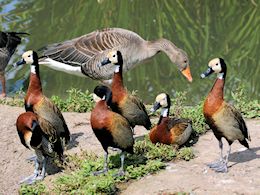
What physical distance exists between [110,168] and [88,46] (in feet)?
11.1

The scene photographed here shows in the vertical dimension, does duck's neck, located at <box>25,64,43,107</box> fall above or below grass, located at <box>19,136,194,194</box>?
above

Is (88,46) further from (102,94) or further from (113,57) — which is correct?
(102,94)

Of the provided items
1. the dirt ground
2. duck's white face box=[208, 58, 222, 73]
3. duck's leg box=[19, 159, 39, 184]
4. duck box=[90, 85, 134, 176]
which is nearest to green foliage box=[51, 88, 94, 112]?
the dirt ground

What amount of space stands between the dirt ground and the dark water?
2.74 m

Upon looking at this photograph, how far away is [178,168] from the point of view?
649 cm

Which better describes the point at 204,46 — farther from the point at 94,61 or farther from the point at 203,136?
the point at 203,136

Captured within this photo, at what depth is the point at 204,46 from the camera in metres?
12.2

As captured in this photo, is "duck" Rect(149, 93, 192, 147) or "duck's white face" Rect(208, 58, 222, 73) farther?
"duck" Rect(149, 93, 192, 147)

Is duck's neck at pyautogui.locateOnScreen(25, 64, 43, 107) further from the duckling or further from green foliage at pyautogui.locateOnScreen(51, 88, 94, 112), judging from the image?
green foliage at pyautogui.locateOnScreen(51, 88, 94, 112)

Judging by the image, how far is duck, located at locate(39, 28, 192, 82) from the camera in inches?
370

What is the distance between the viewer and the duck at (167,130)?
712 centimetres

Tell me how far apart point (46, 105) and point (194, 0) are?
322 inches

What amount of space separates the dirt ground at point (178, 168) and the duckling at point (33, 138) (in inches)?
6.3

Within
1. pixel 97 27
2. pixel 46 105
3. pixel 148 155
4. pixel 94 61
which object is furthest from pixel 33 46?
pixel 148 155
